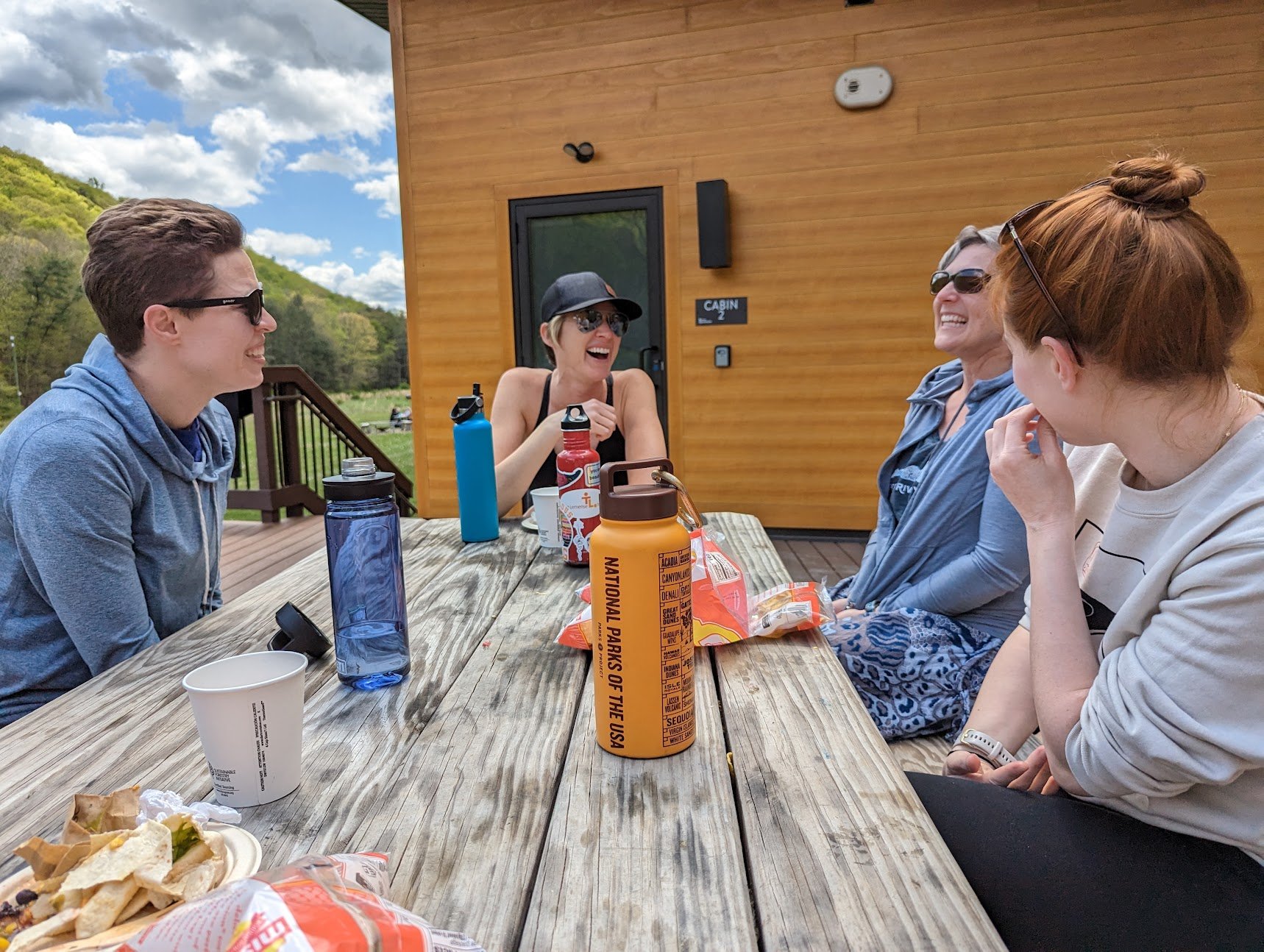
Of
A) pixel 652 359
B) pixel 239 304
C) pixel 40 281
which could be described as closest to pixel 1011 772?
pixel 239 304

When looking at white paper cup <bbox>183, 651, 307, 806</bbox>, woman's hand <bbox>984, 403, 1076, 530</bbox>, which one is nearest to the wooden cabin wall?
woman's hand <bbox>984, 403, 1076, 530</bbox>

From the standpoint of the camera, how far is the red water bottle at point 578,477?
1.50 meters

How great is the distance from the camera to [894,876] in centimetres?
62

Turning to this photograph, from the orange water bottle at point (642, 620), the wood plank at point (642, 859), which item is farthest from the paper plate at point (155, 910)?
the orange water bottle at point (642, 620)

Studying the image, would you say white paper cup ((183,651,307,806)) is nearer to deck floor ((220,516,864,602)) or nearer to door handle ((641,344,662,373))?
deck floor ((220,516,864,602))

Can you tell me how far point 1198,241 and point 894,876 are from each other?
0.79m

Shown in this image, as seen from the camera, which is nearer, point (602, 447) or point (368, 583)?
point (368, 583)

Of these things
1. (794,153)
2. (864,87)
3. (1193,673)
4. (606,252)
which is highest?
(864,87)

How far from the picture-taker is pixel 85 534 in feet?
3.99

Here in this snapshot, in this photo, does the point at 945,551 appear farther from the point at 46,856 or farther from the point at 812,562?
the point at 812,562

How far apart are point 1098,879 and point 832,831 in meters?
0.42

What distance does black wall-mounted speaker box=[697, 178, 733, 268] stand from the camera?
4.66m

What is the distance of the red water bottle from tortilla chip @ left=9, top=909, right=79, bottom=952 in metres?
1.04

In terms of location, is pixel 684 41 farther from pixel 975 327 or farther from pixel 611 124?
pixel 975 327
